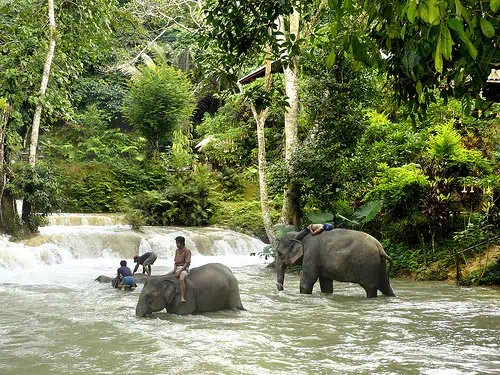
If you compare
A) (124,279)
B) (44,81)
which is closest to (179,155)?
(44,81)

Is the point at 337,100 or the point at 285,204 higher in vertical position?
the point at 337,100

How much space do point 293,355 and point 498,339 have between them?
8.72 feet

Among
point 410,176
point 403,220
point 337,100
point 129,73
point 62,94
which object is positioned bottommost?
point 403,220

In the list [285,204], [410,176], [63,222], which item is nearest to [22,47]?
[63,222]

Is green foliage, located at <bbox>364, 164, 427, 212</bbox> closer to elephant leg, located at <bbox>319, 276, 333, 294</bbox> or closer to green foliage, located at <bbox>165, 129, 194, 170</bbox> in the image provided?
elephant leg, located at <bbox>319, 276, 333, 294</bbox>

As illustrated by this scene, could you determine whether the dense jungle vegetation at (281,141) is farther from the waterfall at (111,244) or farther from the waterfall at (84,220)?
the waterfall at (111,244)

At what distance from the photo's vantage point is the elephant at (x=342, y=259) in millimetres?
11180

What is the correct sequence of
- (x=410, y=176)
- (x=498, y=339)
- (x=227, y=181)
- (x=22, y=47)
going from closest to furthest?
1. (x=498, y=339)
2. (x=410, y=176)
3. (x=22, y=47)
4. (x=227, y=181)

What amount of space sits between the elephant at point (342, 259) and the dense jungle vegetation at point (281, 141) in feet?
7.95

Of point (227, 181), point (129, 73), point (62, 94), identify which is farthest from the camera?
point (129, 73)

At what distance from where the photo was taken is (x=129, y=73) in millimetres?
37250

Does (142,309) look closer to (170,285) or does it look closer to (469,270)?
(170,285)

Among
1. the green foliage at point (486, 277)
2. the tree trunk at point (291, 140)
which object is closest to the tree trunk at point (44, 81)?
the tree trunk at point (291, 140)

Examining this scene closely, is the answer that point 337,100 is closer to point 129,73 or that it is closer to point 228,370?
point 228,370
